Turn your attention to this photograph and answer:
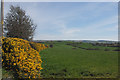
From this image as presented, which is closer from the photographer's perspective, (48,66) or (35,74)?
(35,74)

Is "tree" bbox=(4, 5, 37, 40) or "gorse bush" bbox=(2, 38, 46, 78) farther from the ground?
"tree" bbox=(4, 5, 37, 40)

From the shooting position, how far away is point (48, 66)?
18.9 feet

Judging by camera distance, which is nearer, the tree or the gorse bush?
the gorse bush

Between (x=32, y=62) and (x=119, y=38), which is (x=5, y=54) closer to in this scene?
(x=32, y=62)

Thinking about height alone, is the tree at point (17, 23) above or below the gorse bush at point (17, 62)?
above

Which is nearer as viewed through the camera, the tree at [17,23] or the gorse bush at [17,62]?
the gorse bush at [17,62]

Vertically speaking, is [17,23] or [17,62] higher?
[17,23]

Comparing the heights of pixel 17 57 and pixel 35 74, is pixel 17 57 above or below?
above

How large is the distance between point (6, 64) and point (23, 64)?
929 mm

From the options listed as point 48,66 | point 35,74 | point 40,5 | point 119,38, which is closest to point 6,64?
point 35,74

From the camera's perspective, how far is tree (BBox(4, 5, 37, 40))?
26.3 feet

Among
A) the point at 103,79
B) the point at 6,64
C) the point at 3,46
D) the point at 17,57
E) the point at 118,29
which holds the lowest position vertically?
the point at 103,79

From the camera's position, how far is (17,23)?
A: 806 centimetres

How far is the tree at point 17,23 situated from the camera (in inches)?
316
